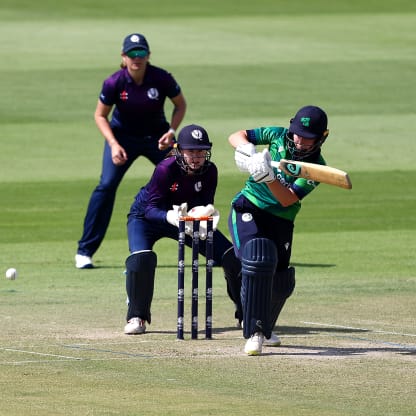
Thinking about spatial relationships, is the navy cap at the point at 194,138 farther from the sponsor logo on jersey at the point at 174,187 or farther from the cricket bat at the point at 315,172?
the cricket bat at the point at 315,172

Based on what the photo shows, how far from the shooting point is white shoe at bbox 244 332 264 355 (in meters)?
8.69

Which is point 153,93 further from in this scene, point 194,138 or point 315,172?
Result: point 315,172

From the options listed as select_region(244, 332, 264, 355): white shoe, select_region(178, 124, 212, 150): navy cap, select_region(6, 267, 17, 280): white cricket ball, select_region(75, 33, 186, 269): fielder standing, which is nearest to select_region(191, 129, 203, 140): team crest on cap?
select_region(178, 124, 212, 150): navy cap

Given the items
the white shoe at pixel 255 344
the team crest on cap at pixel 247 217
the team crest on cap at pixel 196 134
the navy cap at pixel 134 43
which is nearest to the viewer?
the white shoe at pixel 255 344

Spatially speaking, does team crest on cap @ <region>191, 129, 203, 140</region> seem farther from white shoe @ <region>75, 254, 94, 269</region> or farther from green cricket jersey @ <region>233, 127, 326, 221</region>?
white shoe @ <region>75, 254, 94, 269</region>

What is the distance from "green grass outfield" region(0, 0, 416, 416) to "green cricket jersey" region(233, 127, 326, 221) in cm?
93

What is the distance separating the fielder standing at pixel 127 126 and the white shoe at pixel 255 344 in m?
4.02

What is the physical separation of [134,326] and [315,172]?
1.89 meters

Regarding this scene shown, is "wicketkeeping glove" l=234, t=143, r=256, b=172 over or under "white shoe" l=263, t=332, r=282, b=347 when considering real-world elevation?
over

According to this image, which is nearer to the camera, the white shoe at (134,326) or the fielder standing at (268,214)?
the fielder standing at (268,214)

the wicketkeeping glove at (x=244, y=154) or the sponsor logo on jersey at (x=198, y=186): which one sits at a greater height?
the wicketkeeping glove at (x=244, y=154)

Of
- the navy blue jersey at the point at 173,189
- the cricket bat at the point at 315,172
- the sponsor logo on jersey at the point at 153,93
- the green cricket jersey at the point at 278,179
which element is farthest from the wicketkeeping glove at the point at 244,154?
the sponsor logo on jersey at the point at 153,93

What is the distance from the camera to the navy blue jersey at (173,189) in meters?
9.59

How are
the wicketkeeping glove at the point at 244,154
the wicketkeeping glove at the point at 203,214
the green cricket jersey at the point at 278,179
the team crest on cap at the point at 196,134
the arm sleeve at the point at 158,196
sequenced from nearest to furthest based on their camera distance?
the wicketkeeping glove at the point at 244,154
the green cricket jersey at the point at 278,179
the wicketkeeping glove at the point at 203,214
the team crest on cap at the point at 196,134
the arm sleeve at the point at 158,196
